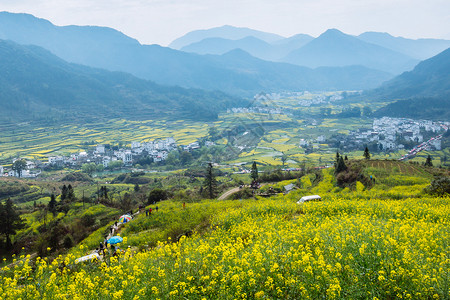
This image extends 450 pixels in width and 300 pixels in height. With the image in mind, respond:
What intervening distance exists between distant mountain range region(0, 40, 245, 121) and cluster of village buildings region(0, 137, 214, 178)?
57.2 m

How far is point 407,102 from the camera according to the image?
13325 cm

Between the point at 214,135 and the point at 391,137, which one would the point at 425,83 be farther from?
the point at 214,135

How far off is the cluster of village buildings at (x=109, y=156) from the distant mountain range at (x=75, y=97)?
188 feet

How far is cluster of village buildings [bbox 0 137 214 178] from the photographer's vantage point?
244 ft

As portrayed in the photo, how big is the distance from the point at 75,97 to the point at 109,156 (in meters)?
101

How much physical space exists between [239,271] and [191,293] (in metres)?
1.24

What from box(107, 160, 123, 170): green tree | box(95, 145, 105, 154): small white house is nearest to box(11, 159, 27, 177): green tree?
box(107, 160, 123, 170): green tree

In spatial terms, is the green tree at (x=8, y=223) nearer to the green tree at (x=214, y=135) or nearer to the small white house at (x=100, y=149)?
the small white house at (x=100, y=149)

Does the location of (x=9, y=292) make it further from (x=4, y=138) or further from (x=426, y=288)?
(x=4, y=138)

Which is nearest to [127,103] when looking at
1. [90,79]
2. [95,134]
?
[90,79]

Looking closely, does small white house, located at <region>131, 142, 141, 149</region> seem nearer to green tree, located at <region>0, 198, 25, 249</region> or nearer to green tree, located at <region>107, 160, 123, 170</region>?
green tree, located at <region>107, 160, 123, 170</region>

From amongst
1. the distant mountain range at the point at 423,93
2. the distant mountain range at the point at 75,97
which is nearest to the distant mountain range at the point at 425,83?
the distant mountain range at the point at 423,93

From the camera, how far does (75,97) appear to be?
168250 millimetres

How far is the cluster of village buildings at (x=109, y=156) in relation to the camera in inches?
2928
